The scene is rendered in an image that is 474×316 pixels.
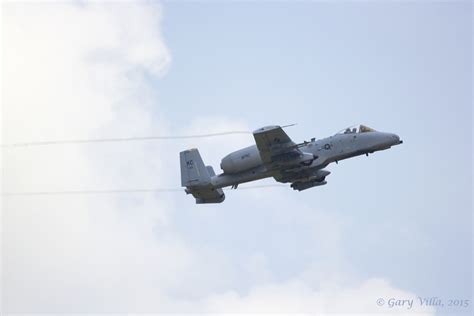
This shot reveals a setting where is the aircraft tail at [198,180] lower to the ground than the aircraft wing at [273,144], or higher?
lower

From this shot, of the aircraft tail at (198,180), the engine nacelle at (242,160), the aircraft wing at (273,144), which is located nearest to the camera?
the aircraft wing at (273,144)

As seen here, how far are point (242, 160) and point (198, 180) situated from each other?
11.9ft

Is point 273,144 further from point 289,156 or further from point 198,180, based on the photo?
point 198,180

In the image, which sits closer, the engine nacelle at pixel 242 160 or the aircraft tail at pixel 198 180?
the engine nacelle at pixel 242 160

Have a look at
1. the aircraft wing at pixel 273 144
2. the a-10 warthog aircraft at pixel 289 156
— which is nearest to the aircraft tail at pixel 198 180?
the a-10 warthog aircraft at pixel 289 156

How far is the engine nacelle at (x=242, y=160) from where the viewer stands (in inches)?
2552

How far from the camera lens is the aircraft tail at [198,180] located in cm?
6719

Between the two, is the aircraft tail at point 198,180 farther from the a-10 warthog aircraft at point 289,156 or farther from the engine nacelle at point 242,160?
the engine nacelle at point 242,160

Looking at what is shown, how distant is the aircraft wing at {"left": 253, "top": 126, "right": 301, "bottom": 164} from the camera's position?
62656 mm

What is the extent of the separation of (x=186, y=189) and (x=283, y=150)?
7389 mm

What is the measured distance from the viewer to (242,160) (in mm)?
65000

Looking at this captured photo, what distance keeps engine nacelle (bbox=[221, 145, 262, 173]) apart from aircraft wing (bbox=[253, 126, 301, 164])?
0.77 m

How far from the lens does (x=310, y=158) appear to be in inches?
2525

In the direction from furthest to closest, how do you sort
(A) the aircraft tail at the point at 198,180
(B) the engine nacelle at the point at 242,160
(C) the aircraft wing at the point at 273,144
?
(A) the aircraft tail at the point at 198,180
(B) the engine nacelle at the point at 242,160
(C) the aircraft wing at the point at 273,144
